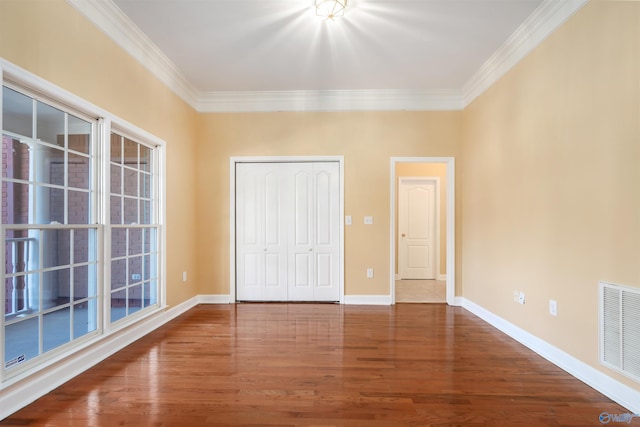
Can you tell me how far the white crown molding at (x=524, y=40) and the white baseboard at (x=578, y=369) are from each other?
2.70 meters

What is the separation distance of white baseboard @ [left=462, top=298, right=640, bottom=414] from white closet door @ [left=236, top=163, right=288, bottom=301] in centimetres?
287

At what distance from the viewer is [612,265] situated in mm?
2074

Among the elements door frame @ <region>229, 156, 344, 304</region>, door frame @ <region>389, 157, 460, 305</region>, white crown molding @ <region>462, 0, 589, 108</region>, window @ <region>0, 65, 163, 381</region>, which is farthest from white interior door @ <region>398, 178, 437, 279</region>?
window @ <region>0, 65, 163, 381</region>

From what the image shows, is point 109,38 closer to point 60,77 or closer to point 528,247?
point 60,77

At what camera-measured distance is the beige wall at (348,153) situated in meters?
4.46

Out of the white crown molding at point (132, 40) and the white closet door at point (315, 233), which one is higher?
the white crown molding at point (132, 40)

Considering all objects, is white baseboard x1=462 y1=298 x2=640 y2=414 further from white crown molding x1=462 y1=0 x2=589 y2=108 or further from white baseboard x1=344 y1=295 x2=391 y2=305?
white crown molding x1=462 y1=0 x2=589 y2=108

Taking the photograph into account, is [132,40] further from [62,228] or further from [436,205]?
[436,205]

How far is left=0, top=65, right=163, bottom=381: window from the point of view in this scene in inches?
79.0

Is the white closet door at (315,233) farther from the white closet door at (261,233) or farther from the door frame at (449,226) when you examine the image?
the door frame at (449,226)

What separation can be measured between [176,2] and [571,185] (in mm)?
3558

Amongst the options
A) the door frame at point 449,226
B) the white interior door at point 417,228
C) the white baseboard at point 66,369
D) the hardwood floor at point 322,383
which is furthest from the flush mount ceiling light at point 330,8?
the white interior door at point 417,228

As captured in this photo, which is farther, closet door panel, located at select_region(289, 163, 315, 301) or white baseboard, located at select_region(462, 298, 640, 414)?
closet door panel, located at select_region(289, 163, 315, 301)

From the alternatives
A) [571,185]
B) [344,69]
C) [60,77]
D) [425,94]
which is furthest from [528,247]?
[60,77]
